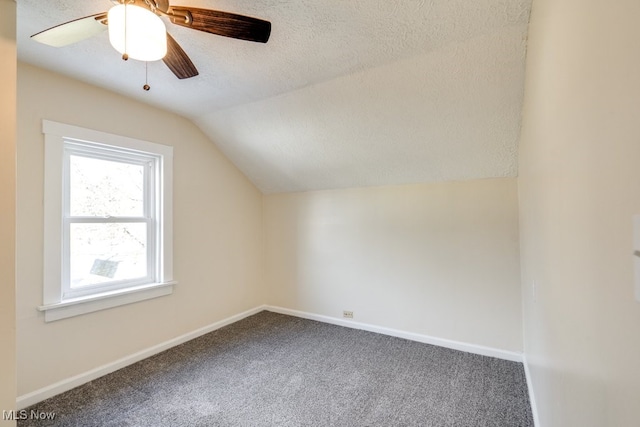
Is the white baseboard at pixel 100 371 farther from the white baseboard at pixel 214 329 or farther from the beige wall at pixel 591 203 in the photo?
the beige wall at pixel 591 203

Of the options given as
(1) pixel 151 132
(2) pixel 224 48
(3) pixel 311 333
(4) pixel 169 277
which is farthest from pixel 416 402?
(1) pixel 151 132

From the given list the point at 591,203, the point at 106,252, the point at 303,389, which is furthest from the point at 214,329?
the point at 591,203

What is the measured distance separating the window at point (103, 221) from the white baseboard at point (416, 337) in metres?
1.68

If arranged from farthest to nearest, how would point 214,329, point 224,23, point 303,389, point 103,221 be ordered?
point 214,329, point 103,221, point 303,389, point 224,23

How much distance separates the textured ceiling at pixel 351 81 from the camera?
1.58 m

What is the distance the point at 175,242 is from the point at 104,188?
79cm

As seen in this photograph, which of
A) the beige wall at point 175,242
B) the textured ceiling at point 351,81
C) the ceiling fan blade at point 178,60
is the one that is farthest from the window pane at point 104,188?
the ceiling fan blade at point 178,60

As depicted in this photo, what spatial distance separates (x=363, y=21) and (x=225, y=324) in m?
3.36

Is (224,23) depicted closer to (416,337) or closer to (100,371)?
(100,371)

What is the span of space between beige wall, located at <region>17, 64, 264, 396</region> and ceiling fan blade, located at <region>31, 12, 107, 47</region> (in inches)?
35.8

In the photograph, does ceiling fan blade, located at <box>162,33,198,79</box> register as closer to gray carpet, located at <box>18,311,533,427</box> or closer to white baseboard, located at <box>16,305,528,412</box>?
gray carpet, located at <box>18,311,533,427</box>

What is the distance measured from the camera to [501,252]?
2.68 meters

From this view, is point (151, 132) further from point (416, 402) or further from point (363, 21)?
point (416, 402)

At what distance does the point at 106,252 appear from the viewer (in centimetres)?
258
